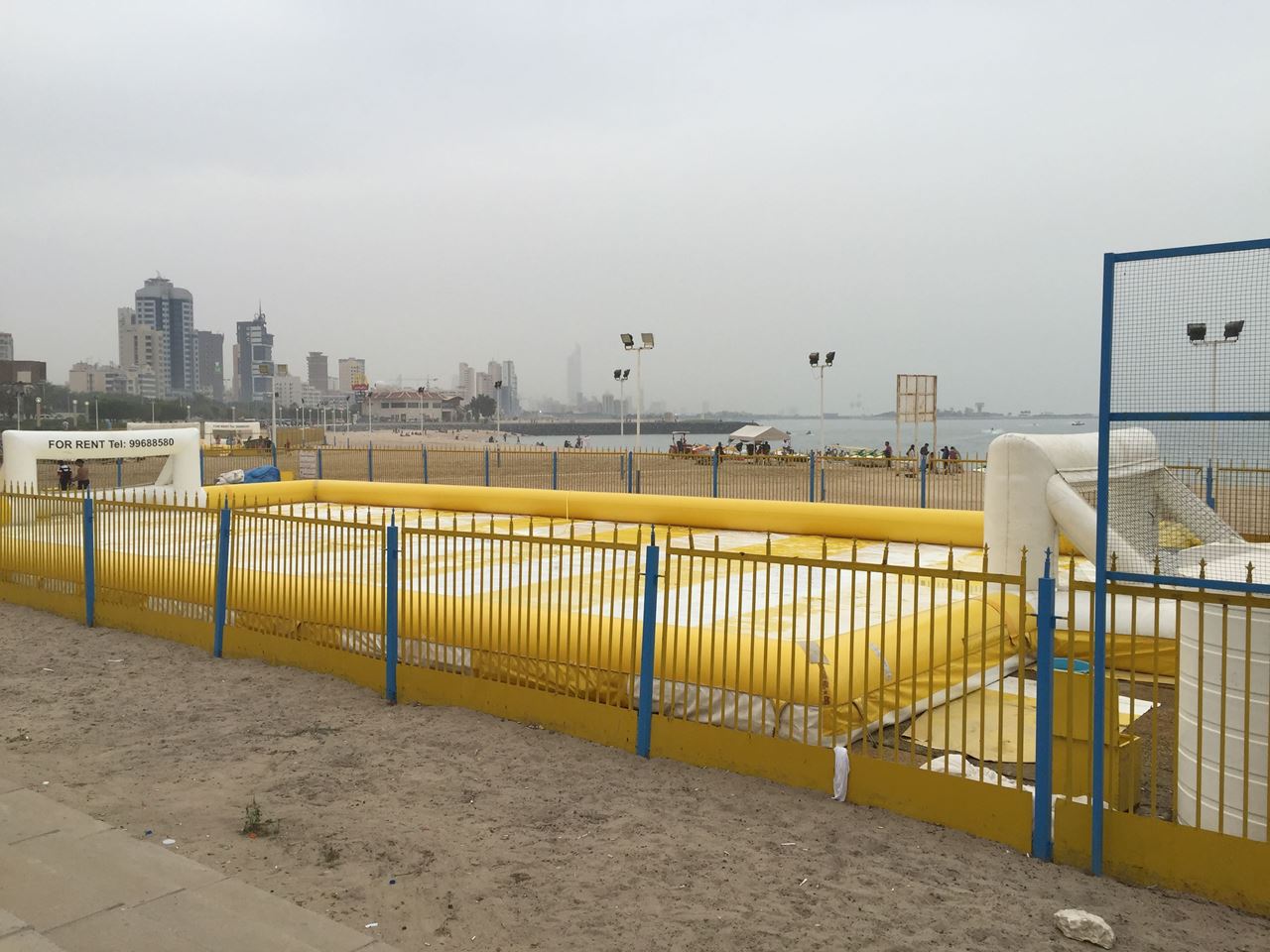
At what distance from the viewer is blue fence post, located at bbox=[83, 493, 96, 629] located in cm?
1205

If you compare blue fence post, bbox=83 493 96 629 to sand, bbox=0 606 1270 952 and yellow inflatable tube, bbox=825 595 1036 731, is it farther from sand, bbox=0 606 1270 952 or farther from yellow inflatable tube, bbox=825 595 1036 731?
yellow inflatable tube, bbox=825 595 1036 731

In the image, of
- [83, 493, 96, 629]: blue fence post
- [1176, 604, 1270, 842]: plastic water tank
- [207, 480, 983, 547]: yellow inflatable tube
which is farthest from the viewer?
[207, 480, 983, 547]: yellow inflatable tube

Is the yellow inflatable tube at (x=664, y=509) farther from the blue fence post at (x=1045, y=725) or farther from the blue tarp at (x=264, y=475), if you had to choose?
the blue fence post at (x=1045, y=725)

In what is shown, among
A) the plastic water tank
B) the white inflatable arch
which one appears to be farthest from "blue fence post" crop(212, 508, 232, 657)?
the plastic water tank

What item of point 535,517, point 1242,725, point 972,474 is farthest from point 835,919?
point 972,474

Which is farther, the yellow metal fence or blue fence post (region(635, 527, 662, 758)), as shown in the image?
blue fence post (region(635, 527, 662, 758))

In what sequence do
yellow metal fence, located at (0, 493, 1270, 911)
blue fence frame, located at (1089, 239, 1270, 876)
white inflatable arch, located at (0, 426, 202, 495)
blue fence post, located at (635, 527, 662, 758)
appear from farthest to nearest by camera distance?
white inflatable arch, located at (0, 426, 202, 495) → blue fence post, located at (635, 527, 662, 758) → yellow metal fence, located at (0, 493, 1270, 911) → blue fence frame, located at (1089, 239, 1270, 876)

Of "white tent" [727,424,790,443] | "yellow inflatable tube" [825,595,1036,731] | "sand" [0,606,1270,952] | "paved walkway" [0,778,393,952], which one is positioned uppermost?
"white tent" [727,424,790,443]

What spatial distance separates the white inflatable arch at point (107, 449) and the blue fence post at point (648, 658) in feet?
37.8

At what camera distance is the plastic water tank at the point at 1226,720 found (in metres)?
4.87

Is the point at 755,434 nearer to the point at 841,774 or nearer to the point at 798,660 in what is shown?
the point at 798,660

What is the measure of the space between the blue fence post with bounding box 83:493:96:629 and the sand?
357cm

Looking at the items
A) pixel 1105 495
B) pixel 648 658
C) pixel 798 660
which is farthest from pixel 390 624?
pixel 1105 495

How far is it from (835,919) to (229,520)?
759 centimetres
